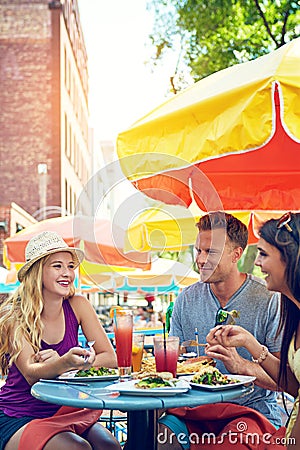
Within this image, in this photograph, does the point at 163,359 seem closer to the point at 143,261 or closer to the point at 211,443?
the point at 211,443

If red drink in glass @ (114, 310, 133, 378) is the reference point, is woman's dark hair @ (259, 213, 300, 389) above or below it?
above

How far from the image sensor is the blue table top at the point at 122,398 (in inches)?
109

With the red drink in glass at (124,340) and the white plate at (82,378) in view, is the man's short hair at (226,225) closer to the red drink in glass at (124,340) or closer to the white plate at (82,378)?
the red drink in glass at (124,340)

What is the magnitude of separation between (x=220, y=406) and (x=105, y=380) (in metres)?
0.63

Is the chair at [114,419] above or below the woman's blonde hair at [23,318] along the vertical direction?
below

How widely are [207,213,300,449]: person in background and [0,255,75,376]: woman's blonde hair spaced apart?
3.37 ft

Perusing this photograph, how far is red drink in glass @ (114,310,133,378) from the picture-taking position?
3.49m

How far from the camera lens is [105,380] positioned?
11.3ft

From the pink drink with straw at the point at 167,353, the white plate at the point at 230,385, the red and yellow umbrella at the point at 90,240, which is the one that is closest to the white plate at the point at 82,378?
the pink drink with straw at the point at 167,353

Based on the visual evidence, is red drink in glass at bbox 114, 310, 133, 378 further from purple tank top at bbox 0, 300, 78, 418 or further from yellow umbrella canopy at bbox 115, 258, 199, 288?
yellow umbrella canopy at bbox 115, 258, 199, 288

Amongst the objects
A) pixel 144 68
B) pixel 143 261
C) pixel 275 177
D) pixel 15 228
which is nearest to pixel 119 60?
pixel 144 68

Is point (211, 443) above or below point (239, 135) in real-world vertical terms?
A: below

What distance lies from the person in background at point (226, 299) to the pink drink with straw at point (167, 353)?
48 centimetres

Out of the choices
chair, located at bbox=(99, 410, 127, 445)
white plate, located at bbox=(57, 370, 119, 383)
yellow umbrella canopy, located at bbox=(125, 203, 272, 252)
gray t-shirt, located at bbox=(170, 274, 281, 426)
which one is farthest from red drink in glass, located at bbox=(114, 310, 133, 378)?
yellow umbrella canopy, located at bbox=(125, 203, 272, 252)
